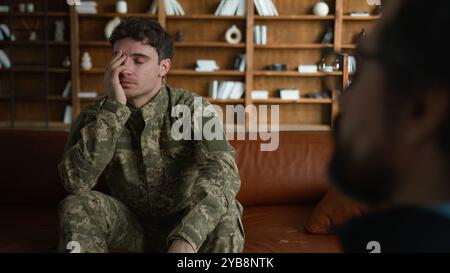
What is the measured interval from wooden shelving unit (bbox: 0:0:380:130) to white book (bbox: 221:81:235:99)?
0.05 metres

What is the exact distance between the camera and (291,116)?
5.12 meters

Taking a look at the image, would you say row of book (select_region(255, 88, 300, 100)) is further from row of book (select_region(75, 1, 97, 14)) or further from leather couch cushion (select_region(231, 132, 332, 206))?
leather couch cushion (select_region(231, 132, 332, 206))

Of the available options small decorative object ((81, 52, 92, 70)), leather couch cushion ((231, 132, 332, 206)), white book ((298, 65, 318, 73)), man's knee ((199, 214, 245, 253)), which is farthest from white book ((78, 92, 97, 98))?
man's knee ((199, 214, 245, 253))

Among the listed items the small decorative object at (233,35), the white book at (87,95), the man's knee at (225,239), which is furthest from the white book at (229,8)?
the man's knee at (225,239)

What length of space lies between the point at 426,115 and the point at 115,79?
1.24m

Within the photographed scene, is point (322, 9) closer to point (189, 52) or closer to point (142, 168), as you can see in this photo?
point (189, 52)

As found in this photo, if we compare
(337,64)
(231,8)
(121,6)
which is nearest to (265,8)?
(231,8)

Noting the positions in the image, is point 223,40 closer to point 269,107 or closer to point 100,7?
point 269,107

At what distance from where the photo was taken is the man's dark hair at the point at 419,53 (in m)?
0.21

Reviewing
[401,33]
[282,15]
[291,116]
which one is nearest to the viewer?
[401,33]

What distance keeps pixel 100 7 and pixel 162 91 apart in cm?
360

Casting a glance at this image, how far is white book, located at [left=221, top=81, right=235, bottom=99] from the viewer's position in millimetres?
4875

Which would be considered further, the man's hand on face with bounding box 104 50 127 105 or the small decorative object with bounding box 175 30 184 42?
the small decorative object with bounding box 175 30 184 42
